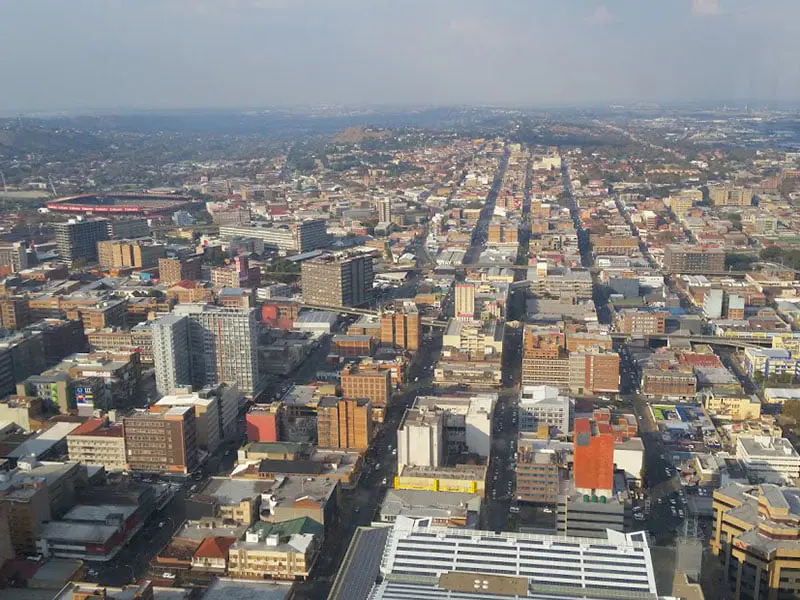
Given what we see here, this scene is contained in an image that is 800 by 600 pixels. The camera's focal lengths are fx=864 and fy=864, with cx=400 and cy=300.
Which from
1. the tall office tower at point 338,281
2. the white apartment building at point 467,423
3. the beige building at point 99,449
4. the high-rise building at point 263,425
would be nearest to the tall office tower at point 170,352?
the high-rise building at point 263,425

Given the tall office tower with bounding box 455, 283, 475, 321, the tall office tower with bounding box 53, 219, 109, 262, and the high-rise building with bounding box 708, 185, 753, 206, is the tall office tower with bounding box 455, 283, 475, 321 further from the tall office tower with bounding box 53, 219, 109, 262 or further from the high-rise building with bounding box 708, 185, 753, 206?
the high-rise building with bounding box 708, 185, 753, 206

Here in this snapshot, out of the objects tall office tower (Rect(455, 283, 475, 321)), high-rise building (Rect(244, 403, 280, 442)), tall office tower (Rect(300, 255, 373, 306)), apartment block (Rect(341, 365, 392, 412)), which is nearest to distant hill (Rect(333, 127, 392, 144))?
tall office tower (Rect(300, 255, 373, 306))

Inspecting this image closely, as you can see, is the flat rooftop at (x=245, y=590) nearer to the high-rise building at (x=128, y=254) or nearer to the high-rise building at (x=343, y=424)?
the high-rise building at (x=343, y=424)

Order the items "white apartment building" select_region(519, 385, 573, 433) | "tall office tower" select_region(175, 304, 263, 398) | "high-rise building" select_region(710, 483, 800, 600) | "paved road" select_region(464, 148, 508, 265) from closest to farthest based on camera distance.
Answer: "high-rise building" select_region(710, 483, 800, 600) < "white apartment building" select_region(519, 385, 573, 433) < "tall office tower" select_region(175, 304, 263, 398) < "paved road" select_region(464, 148, 508, 265)

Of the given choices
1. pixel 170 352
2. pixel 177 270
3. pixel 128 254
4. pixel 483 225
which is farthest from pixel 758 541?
pixel 483 225

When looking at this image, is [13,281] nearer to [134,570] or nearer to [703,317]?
[134,570]

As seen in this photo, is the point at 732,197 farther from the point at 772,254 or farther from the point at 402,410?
the point at 402,410
